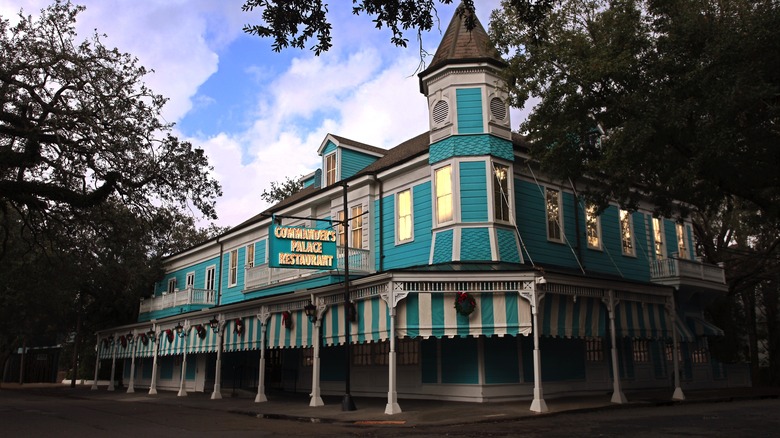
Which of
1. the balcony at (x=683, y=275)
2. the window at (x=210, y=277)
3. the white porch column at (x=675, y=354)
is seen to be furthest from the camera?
the window at (x=210, y=277)

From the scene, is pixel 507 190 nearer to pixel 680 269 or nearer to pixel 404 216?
pixel 404 216

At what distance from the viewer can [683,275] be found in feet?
81.4

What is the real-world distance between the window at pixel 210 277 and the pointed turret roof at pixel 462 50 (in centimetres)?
1932

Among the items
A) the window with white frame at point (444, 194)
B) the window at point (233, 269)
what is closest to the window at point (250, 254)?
the window at point (233, 269)

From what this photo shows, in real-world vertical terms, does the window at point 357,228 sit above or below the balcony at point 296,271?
above

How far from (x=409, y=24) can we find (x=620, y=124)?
9.95m

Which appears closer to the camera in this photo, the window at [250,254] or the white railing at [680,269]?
the white railing at [680,269]

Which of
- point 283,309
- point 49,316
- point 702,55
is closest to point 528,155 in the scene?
point 702,55

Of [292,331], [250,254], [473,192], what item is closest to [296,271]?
[292,331]

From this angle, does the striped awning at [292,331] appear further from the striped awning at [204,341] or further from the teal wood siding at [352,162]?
the teal wood siding at [352,162]

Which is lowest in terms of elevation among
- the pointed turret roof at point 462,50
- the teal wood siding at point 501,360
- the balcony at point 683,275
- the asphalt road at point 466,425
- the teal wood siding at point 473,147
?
the asphalt road at point 466,425

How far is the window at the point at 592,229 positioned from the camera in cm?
2415

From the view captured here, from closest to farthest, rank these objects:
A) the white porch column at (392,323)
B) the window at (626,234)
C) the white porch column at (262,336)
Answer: the white porch column at (392,323) < the white porch column at (262,336) < the window at (626,234)

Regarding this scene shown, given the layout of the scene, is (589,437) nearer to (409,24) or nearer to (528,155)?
(409,24)
